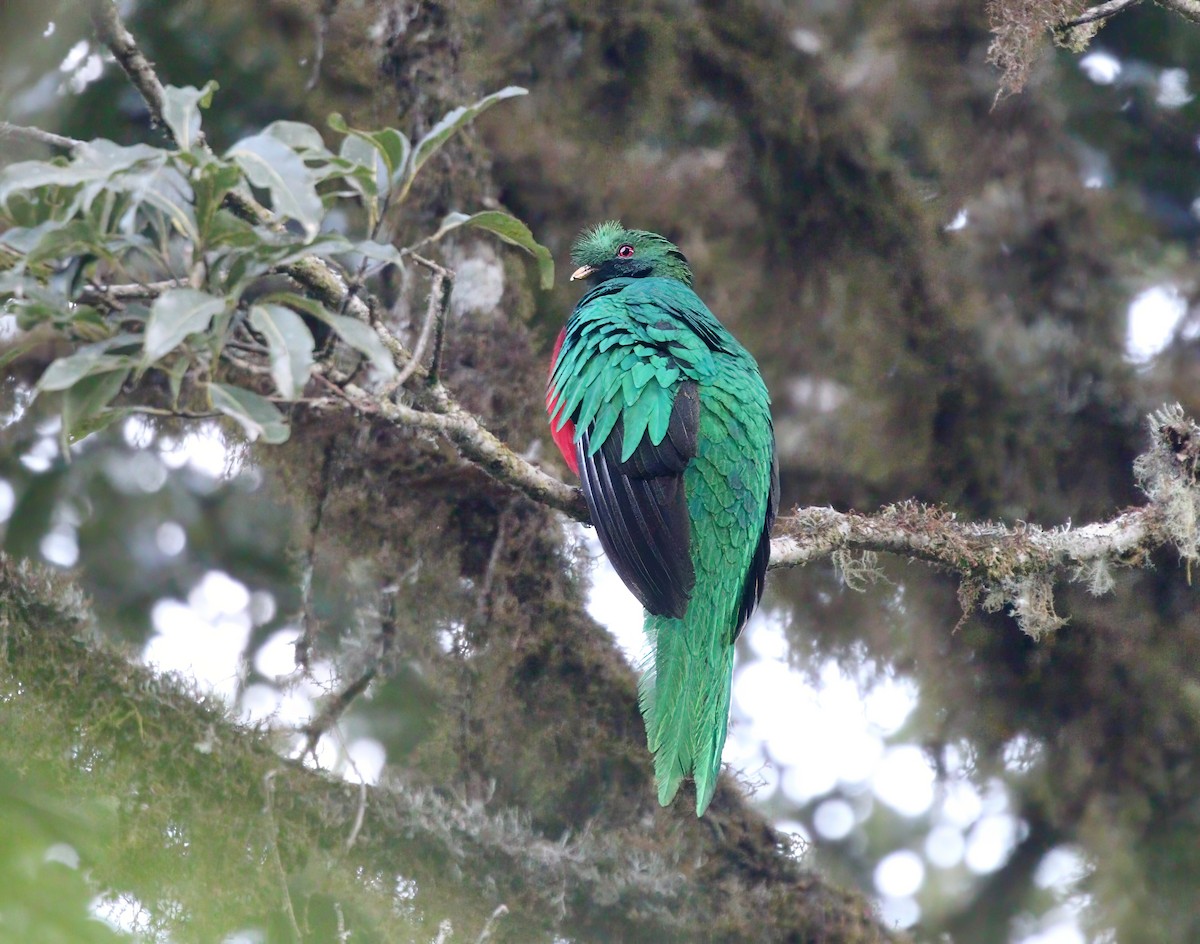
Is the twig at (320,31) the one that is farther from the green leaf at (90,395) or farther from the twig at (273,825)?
the green leaf at (90,395)

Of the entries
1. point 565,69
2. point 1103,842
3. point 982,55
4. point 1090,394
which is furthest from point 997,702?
point 565,69

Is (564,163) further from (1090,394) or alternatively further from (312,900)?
(312,900)

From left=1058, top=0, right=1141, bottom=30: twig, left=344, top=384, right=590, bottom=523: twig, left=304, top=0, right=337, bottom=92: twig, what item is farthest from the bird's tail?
left=304, top=0, right=337, bottom=92: twig

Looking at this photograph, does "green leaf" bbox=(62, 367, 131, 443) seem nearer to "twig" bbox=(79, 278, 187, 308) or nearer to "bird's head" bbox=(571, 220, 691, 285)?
"twig" bbox=(79, 278, 187, 308)

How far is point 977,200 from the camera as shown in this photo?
16.9ft

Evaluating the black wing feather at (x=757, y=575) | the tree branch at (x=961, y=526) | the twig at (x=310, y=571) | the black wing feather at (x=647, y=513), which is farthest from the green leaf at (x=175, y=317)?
the twig at (x=310, y=571)

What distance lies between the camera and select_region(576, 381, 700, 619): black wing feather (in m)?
2.95

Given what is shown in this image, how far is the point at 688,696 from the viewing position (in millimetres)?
2998

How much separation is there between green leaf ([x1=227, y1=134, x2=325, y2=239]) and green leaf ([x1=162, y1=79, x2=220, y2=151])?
0.14m

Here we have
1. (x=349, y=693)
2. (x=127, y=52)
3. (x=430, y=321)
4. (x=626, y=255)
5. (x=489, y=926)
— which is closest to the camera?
(x=430, y=321)

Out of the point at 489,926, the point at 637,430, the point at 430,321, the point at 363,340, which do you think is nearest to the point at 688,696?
the point at 637,430

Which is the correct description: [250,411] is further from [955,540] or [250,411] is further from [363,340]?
[955,540]

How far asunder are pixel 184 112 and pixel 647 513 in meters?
1.50

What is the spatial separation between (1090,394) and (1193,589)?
89 centimetres
